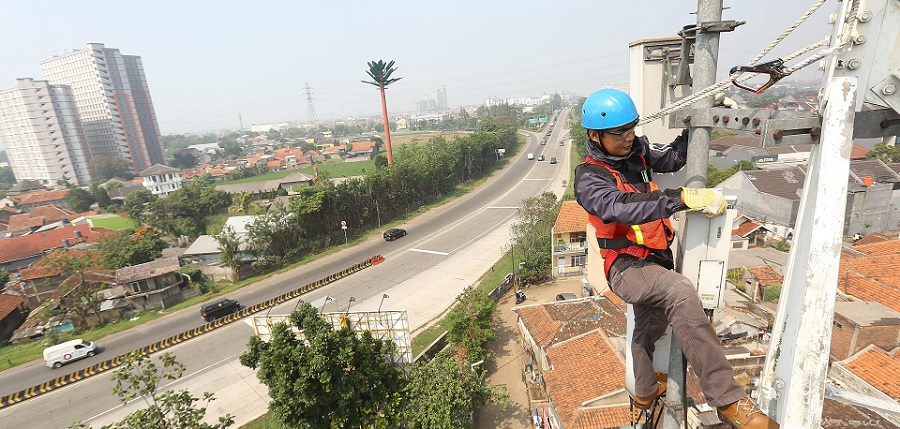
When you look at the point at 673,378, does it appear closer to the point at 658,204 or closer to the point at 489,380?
the point at 658,204

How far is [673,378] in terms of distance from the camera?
2.94 meters

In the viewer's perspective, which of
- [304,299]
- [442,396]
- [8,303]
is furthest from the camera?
[8,303]

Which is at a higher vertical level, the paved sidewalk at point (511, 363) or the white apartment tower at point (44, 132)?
the white apartment tower at point (44, 132)

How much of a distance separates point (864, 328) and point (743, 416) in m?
15.2

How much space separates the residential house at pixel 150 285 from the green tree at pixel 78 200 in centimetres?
4856

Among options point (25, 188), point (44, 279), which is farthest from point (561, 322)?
point (25, 188)

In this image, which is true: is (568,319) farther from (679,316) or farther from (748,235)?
(748,235)

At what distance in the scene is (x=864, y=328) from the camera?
1238 centimetres

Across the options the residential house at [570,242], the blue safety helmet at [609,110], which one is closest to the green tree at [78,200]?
the residential house at [570,242]

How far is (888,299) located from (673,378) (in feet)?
58.2

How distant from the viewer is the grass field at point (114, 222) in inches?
1908

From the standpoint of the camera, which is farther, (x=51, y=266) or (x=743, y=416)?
(x=51, y=266)

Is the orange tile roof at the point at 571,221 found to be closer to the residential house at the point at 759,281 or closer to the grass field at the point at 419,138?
the residential house at the point at 759,281

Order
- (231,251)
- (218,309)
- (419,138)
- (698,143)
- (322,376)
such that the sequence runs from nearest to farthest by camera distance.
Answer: (698,143), (322,376), (218,309), (231,251), (419,138)
